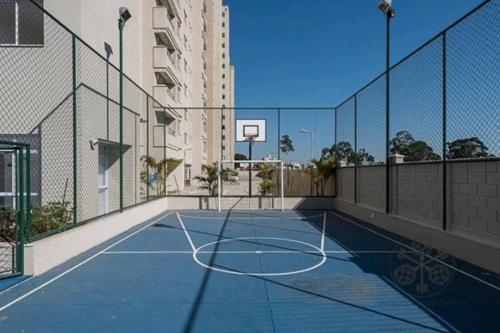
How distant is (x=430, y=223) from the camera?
24.5ft

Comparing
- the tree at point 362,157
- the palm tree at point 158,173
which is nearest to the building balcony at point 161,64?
the palm tree at point 158,173

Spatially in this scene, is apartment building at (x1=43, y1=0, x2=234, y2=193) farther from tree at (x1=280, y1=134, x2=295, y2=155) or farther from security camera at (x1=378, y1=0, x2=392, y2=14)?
security camera at (x1=378, y1=0, x2=392, y2=14)

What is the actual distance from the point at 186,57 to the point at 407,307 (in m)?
30.3

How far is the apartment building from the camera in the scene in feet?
35.4

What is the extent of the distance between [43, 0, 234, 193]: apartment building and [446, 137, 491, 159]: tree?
8632 mm

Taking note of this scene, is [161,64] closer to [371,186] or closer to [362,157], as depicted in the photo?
[362,157]

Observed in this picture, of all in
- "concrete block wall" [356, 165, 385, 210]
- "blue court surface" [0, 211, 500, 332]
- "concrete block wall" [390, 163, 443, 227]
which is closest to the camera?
"blue court surface" [0, 211, 500, 332]

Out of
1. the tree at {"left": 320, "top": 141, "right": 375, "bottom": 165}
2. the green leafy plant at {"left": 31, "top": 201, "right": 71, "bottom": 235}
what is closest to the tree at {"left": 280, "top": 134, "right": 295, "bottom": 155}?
the tree at {"left": 320, "top": 141, "right": 375, "bottom": 165}

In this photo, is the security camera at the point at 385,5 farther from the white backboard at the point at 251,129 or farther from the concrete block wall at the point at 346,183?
the white backboard at the point at 251,129

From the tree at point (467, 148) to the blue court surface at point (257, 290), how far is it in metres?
1.70

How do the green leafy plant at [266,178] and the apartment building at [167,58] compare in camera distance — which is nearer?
the apartment building at [167,58]

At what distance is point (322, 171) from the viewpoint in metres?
14.8

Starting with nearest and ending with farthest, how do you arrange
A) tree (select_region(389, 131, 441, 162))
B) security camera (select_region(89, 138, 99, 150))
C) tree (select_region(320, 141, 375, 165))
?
tree (select_region(389, 131, 441, 162))
security camera (select_region(89, 138, 99, 150))
tree (select_region(320, 141, 375, 165))

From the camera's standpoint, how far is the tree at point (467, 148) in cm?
588
